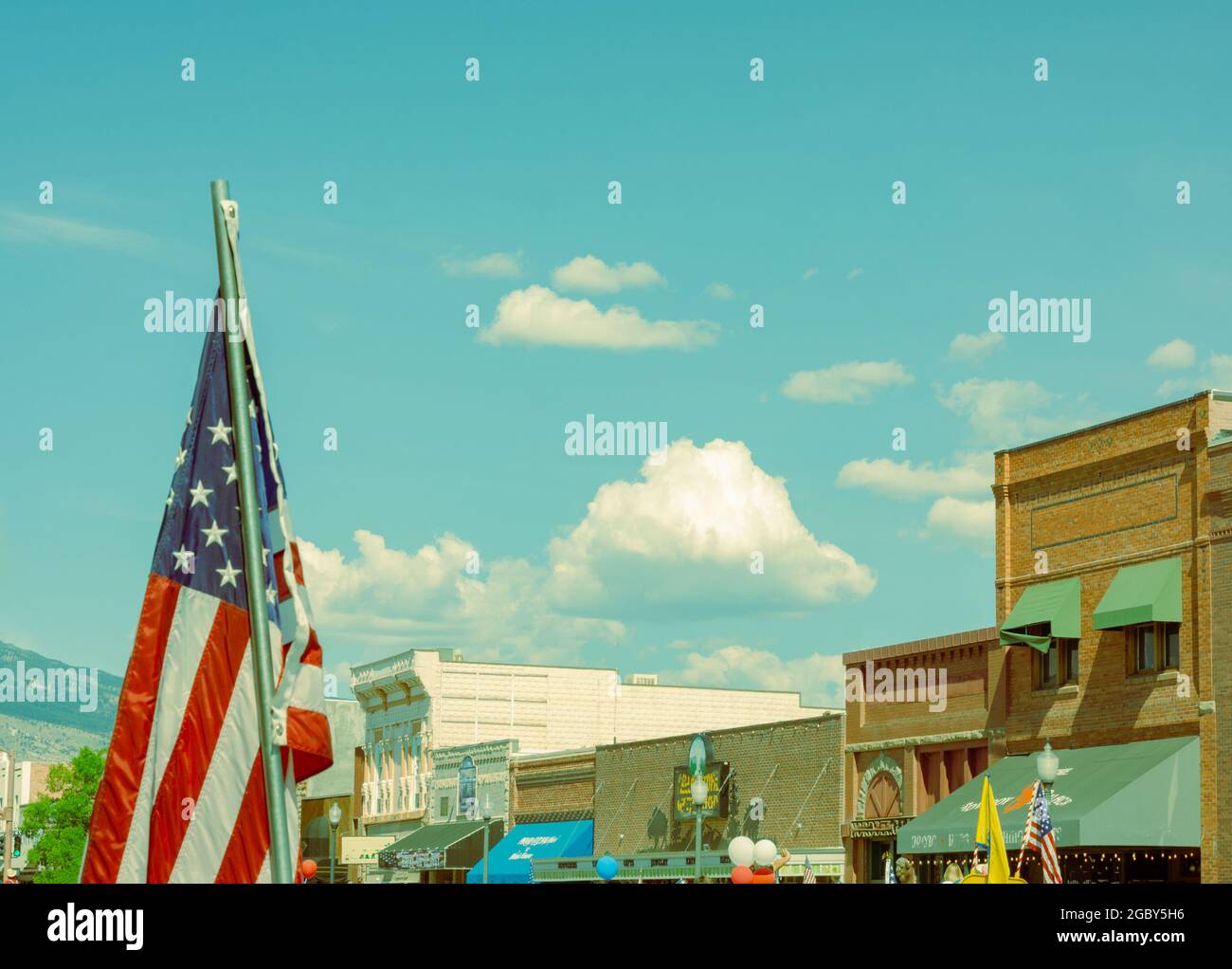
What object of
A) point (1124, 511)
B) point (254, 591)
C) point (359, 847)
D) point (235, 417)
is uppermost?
point (1124, 511)

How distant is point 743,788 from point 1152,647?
55.8ft

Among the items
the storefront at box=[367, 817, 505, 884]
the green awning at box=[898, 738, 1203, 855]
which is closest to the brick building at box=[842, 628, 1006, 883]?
the green awning at box=[898, 738, 1203, 855]

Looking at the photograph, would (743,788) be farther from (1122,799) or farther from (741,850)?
(741,850)

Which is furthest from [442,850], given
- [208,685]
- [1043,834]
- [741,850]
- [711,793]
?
[208,685]

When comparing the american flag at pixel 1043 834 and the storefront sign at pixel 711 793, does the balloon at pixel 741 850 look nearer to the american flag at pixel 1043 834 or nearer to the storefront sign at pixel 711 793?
the american flag at pixel 1043 834

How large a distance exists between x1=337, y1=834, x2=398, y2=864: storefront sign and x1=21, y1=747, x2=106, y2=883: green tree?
14657 mm

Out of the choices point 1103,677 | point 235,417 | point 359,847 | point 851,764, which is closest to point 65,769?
point 359,847

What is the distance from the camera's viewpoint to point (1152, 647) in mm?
37500

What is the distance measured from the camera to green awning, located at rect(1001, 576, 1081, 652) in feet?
129

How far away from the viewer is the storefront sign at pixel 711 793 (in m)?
52.3

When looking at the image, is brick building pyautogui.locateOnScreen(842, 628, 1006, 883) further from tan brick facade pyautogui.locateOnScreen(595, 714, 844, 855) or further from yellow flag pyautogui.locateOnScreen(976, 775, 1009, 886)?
yellow flag pyautogui.locateOnScreen(976, 775, 1009, 886)
